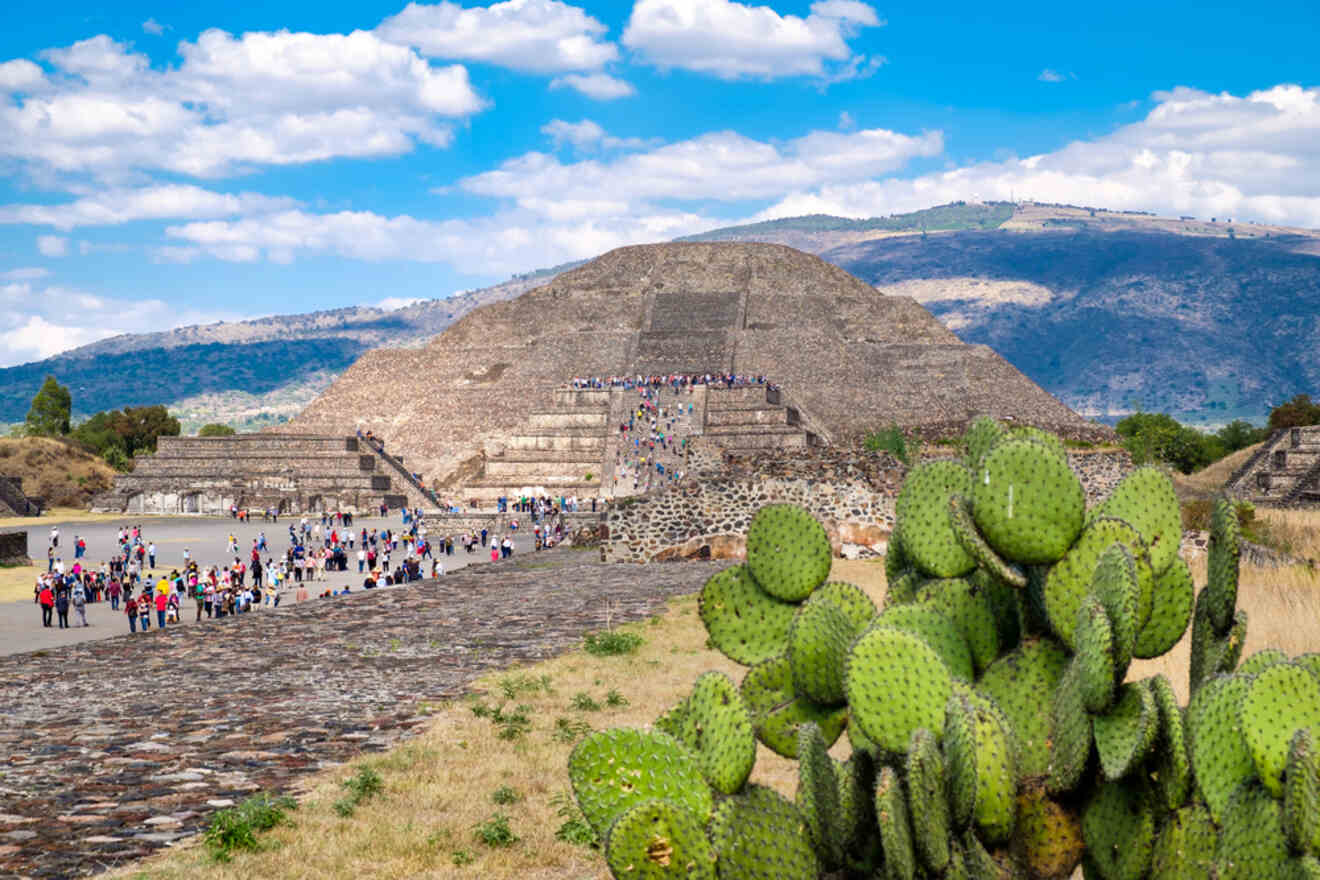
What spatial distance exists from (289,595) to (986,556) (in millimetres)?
27867

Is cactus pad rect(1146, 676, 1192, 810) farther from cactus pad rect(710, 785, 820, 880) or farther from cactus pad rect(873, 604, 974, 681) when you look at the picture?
cactus pad rect(710, 785, 820, 880)

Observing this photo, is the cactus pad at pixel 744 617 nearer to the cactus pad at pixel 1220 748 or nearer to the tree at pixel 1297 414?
the cactus pad at pixel 1220 748

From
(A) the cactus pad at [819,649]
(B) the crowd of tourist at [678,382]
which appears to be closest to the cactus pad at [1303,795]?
(A) the cactus pad at [819,649]

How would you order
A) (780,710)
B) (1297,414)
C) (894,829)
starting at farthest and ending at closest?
(1297,414), (780,710), (894,829)

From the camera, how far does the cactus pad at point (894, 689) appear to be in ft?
13.4

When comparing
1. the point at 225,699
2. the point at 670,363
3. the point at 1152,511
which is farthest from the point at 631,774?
the point at 670,363

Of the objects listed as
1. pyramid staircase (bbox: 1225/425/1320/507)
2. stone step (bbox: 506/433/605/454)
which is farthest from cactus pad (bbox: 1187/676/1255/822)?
stone step (bbox: 506/433/605/454)

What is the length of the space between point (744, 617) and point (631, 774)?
150 centimetres

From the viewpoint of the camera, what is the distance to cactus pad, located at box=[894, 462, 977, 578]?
5324 millimetres

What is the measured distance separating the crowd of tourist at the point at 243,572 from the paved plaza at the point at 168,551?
25cm

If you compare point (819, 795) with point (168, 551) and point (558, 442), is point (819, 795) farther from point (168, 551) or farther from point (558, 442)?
point (558, 442)

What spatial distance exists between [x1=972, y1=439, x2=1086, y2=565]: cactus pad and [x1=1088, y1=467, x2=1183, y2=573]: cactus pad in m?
0.53

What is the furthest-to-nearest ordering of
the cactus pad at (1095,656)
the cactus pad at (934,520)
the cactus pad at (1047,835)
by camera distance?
the cactus pad at (934,520) < the cactus pad at (1047,835) < the cactus pad at (1095,656)

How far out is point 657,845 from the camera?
4.02m
